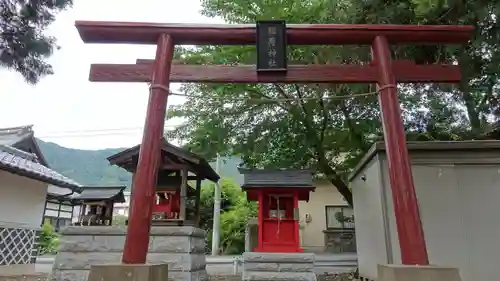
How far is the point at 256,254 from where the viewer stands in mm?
7266

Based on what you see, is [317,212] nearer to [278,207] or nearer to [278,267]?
[278,207]

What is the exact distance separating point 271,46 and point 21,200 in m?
8.01

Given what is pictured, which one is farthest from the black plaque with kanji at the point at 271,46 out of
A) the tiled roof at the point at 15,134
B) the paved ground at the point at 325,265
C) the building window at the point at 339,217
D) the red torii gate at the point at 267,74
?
the building window at the point at 339,217

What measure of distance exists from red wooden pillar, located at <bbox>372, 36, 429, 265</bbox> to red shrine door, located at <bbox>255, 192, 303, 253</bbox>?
3780 millimetres

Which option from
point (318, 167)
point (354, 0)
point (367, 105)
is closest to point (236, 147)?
point (318, 167)

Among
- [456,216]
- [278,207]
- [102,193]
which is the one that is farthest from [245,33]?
[102,193]

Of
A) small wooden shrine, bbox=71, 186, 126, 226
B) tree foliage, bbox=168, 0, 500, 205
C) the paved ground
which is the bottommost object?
the paved ground

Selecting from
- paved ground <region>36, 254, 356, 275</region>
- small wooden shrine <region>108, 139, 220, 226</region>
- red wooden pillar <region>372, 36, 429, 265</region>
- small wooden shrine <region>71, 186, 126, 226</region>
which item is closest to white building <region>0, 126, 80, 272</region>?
small wooden shrine <region>71, 186, 126, 226</region>

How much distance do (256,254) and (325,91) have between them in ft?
15.6

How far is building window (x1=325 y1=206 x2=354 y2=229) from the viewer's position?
15.5 m

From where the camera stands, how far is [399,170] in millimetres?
3984

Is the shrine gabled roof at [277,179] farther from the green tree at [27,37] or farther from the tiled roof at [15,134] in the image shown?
the tiled roof at [15,134]

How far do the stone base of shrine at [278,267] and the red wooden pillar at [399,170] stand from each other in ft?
12.0

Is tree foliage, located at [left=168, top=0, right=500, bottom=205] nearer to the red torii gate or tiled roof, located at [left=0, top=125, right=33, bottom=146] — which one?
the red torii gate
